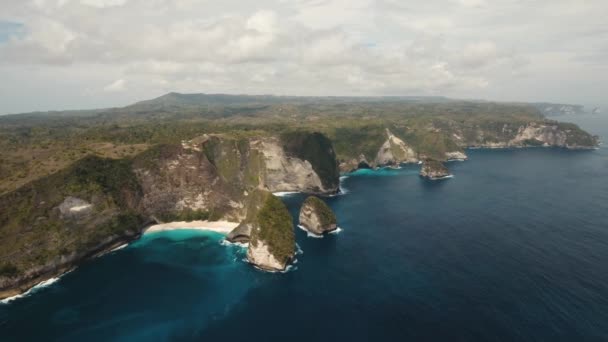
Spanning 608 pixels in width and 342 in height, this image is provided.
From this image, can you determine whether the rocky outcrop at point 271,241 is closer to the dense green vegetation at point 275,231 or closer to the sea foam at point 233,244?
the dense green vegetation at point 275,231

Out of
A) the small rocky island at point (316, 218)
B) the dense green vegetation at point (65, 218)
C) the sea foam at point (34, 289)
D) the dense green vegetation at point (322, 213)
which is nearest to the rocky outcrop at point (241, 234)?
the small rocky island at point (316, 218)

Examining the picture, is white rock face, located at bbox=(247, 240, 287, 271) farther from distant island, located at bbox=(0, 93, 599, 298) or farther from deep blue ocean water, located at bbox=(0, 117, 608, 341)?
deep blue ocean water, located at bbox=(0, 117, 608, 341)

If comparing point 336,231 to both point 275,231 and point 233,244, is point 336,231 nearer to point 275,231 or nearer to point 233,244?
point 275,231

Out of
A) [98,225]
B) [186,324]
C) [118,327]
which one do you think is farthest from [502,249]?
[98,225]

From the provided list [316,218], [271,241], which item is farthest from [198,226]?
[316,218]

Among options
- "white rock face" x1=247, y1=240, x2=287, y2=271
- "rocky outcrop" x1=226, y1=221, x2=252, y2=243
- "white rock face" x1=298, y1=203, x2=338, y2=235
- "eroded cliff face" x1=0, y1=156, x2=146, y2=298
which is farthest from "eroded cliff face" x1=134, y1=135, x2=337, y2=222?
"white rock face" x1=247, y1=240, x2=287, y2=271
